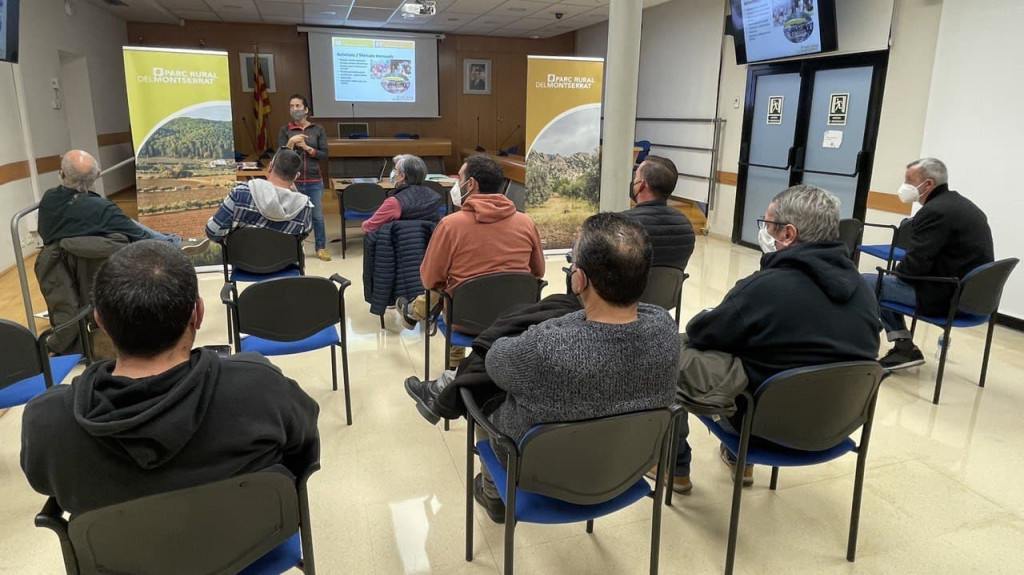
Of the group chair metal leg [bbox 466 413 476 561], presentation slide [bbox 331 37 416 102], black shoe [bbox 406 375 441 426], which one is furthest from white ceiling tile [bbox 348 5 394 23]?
chair metal leg [bbox 466 413 476 561]

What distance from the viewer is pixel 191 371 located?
116 cm

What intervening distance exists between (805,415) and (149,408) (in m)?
1.70

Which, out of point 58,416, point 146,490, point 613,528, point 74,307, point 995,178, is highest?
point 995,178

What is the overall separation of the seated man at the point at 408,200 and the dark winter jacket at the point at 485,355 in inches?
90.0

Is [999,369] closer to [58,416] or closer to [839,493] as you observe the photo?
[839,493]

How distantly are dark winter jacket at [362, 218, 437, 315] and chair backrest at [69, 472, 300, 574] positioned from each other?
8.87ft

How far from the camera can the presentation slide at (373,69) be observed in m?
10.7

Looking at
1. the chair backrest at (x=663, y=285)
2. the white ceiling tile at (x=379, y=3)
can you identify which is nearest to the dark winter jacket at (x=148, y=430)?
the chair backrest at (x=663, y=285)

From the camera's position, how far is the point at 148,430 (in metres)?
1.08

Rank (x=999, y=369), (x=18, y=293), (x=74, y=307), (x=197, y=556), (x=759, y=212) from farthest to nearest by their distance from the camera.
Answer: (x=759, y=212), (x=18, y=293), (x=999, y=369), (x=74, y=307), (x=197, y=556)

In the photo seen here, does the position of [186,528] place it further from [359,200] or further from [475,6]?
[475,6]

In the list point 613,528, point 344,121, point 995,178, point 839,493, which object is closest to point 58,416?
point 613,528

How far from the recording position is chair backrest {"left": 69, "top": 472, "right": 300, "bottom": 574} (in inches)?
45.3

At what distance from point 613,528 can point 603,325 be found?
3.65 feet
